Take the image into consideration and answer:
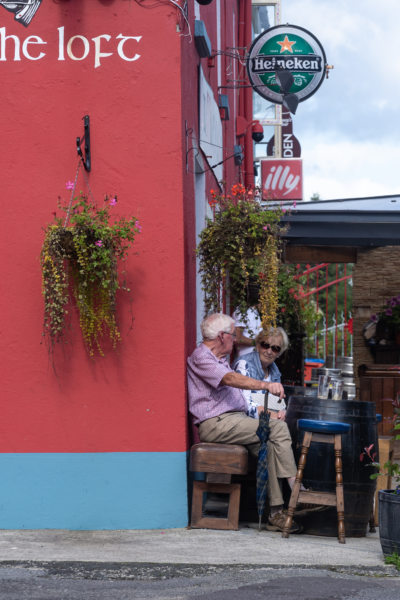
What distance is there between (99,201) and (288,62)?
372cm

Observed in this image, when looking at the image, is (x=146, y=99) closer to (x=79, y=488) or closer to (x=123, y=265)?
(x=123, y=265)

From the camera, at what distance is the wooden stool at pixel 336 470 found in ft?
→ 19.3

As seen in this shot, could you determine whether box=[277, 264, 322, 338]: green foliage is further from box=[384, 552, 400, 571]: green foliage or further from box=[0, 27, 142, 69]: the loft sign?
box=[384, 552, 400, 571]: green foliage

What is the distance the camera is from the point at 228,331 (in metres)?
6.20

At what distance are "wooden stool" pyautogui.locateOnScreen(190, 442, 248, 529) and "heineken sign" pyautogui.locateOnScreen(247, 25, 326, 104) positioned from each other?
4.20 meters

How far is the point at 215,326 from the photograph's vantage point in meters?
6.19

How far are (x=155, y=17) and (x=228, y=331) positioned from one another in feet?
7.04

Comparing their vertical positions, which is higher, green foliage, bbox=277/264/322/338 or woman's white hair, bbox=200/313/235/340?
green foliage, bbox=277/264/322/338

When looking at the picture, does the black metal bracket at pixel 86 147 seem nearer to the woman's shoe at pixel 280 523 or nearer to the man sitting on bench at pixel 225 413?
the man sitting on bench at pixel 225 413

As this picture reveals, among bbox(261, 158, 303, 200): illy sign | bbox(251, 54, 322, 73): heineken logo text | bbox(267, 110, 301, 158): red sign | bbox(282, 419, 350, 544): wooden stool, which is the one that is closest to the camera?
bbox(282, 419, 350, 544): wooden stool

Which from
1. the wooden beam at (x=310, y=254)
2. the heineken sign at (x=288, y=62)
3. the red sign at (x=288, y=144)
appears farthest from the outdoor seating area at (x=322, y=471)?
the red sign at (x=288, y=144)

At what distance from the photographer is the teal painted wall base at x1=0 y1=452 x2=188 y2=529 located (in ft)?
19.8

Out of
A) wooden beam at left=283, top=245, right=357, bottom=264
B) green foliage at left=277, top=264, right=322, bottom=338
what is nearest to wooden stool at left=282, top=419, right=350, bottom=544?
green foliage at left=277, top=264, right=322, bottom=338

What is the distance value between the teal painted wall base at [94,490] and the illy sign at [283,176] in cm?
820
